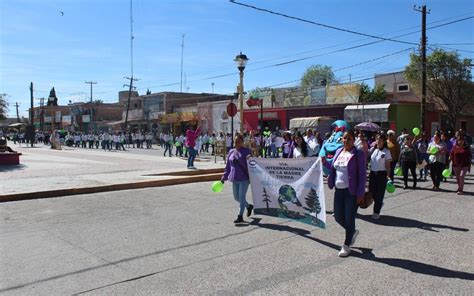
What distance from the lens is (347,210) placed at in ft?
19.6

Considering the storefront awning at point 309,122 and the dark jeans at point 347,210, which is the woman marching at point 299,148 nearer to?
the dark jeans at point 347,210

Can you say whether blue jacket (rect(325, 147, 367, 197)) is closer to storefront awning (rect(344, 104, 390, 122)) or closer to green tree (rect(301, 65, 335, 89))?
storefront awning (rect(344, 104, 390, 122))

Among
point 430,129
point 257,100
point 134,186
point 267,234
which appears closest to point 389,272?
point 267,234

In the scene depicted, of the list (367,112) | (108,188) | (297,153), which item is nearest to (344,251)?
(297,153)

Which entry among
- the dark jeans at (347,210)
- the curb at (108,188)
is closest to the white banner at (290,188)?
the dark jeans at (347,210)

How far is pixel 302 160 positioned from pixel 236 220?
1705 millimetres

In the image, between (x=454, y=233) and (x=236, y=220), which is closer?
(x=454, y=233)

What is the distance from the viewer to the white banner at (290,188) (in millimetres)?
6768

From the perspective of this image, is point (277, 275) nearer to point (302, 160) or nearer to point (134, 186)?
point (302, 160)

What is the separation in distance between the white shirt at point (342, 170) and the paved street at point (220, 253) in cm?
92

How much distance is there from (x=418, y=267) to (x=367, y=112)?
1190 inches

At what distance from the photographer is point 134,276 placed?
16.8 ft

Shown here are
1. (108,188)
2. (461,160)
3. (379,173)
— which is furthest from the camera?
(108,188)

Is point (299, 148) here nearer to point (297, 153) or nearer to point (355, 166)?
point (297, 153)
